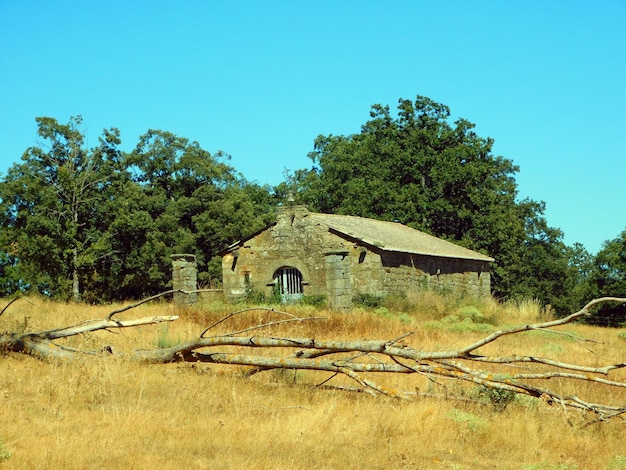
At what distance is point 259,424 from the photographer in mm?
7035

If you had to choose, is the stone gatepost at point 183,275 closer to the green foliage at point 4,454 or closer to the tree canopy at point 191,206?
the tree canopy at point 191,206

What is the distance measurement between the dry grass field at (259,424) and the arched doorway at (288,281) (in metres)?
18.6

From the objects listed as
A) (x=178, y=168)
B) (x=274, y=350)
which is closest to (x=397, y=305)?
(x=274, y=350)

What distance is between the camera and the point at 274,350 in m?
11.4

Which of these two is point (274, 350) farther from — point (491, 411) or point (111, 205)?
point (111, 205)

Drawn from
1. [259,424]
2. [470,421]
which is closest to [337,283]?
[470,421]

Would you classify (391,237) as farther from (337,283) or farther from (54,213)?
(54,213)

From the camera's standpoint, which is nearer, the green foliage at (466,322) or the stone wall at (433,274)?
the green foliage at (466,322)

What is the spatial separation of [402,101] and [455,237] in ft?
29.3

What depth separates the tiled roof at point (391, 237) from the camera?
27.1 m

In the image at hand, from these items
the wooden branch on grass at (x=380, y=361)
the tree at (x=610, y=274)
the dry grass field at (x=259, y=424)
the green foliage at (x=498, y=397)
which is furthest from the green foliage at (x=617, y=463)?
the tree at (x=610, y=274)

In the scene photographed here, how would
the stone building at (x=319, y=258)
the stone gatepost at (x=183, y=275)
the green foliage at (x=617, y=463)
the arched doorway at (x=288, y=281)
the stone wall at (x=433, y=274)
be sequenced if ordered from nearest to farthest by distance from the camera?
the green foliage at (x=617, y=463), the stone gatepost at (x=183, y=275), the stone building at (x=319, y=258), the stone wall at (x=433, y=274), the arched doorway at (x=288, y=281)

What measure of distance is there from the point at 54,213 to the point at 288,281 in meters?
12.9

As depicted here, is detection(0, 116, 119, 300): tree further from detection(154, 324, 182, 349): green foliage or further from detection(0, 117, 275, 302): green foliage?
detection(154, 324, 182, 349): green foliage
